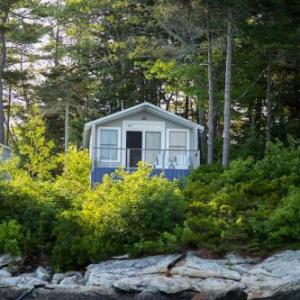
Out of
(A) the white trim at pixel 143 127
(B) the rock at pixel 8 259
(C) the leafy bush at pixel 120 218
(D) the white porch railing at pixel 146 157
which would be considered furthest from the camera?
(A) the white trim at pixel 143 127

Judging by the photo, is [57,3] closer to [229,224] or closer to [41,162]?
[41,162]

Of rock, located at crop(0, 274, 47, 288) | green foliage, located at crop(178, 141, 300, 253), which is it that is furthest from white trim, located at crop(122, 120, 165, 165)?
rock, located at crop(0, 274, 47, 288)

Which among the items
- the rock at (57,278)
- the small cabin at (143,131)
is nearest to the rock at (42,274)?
the rock at (57,278)

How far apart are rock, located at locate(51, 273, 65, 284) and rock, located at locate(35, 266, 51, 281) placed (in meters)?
0.12

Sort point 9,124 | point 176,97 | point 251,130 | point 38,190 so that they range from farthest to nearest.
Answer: point 9,124
point 176,97
point 251,130
point 38,190

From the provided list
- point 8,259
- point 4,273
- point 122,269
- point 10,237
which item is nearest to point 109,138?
point 10,237

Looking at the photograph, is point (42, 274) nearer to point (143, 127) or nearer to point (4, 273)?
point (4, 273)

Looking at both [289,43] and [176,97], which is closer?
[289,43]

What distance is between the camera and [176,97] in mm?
37281

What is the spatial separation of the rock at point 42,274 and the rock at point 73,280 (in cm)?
38

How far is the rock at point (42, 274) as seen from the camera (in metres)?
10.9

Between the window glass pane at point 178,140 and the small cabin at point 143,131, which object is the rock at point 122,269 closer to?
the small cabin at point 143,131

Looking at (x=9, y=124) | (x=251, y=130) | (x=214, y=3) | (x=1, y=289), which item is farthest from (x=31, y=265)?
(x=9, y=124)

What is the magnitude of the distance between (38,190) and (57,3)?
21.0 metres
